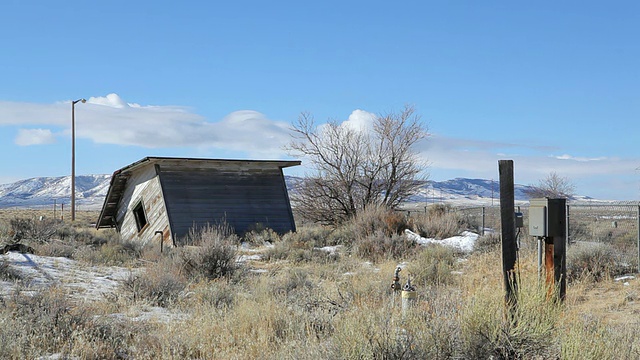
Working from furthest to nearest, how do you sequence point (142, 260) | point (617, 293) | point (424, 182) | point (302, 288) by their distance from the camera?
point (424, 182)
point (142, 260)
point (617, 293)
point (302, 288)

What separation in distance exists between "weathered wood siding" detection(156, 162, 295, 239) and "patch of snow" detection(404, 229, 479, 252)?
182 inches

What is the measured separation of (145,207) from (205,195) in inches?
89.8

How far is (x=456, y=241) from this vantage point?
1722 centimetres

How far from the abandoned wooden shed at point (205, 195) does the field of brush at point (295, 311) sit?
518 centimetres

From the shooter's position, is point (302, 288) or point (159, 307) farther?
point (302, 288)

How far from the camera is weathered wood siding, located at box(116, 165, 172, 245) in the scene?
19.1m

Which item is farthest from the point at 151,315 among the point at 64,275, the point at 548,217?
the point at 548,217

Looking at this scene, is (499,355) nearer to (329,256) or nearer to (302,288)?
(302,288)

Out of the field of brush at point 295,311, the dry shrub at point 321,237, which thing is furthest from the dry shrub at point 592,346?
the dry shrub at point 321,237

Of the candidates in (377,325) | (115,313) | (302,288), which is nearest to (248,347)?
(377,325)

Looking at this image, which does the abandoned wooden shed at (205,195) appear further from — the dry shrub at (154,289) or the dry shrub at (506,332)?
the dry shrub at (506,332)

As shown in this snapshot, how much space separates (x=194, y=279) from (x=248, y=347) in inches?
213

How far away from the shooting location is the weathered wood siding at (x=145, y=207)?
751 inches

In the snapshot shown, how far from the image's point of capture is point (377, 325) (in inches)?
204
